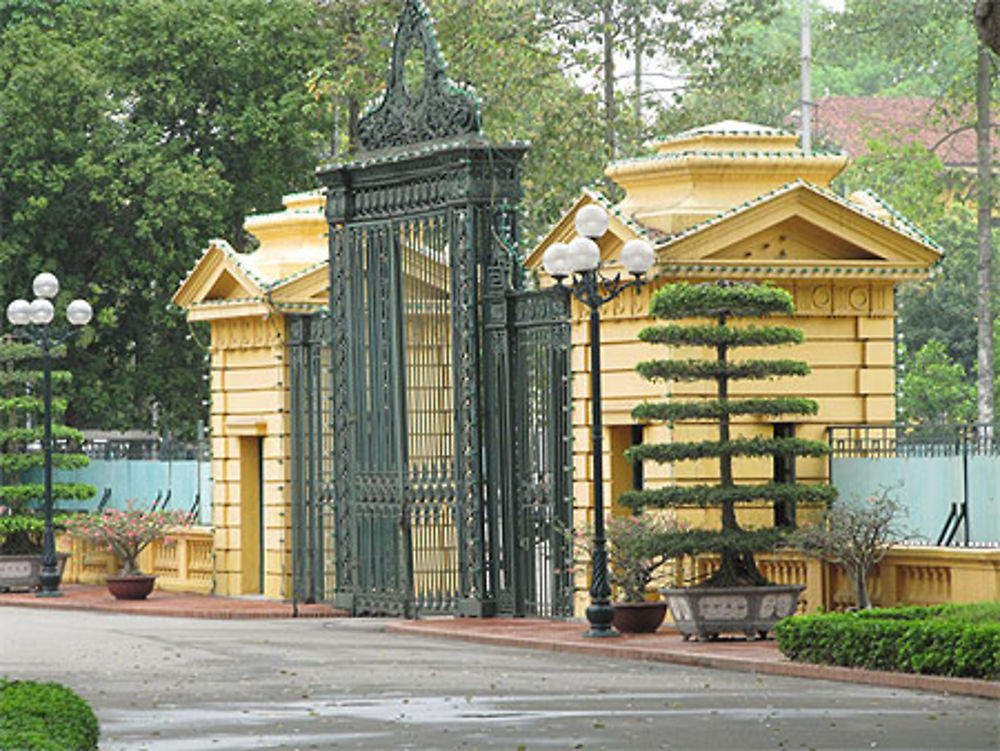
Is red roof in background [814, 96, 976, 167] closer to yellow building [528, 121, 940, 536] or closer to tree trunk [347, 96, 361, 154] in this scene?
tree trunk [347, 96, 361, 154]

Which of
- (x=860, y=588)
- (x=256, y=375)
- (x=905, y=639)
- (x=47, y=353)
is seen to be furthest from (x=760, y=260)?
(x=47, y=353)

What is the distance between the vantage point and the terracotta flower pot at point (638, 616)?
23.2 metres

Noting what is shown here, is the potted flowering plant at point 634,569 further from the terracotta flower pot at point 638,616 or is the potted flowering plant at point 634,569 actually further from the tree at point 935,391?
the tree at point 935,391

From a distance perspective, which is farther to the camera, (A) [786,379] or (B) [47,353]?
(B) [47,353]

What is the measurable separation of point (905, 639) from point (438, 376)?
10527 mm

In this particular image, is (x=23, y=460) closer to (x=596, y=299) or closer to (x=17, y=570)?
(x=17, y=570)

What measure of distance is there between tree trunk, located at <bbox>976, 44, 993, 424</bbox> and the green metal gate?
20193 mm

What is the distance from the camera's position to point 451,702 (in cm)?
1681

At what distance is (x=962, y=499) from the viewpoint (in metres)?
22.1

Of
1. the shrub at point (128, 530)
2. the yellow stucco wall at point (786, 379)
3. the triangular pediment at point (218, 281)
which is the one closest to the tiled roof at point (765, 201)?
the yellow stucco wall at point (786, 379)

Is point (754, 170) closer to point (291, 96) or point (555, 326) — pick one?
point (555, 326)

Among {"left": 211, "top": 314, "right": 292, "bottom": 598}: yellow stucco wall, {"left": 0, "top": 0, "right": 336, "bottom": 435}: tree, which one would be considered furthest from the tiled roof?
{"left": 0, "top": 0, "right": 336, "bottom": 435}: tree

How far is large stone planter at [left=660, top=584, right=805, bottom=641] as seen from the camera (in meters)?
21.8

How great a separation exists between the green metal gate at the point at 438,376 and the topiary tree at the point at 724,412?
3.18 meters
